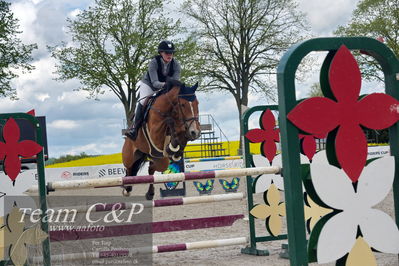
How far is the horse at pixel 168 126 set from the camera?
4.39 m

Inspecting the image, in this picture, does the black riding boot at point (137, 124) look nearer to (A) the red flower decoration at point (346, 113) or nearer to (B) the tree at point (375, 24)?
(A) the red flower decoration at point (346, 113)

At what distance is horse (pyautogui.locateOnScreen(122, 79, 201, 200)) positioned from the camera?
14.4 ft

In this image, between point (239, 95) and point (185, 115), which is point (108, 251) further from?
point (239, 95)

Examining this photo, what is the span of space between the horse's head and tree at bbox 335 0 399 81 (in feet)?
68.5

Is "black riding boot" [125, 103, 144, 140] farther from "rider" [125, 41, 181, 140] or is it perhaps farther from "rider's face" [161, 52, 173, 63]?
"rider's face" [161, 52, 173, 63]

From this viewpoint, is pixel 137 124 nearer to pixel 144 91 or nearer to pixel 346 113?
pixel 144 91

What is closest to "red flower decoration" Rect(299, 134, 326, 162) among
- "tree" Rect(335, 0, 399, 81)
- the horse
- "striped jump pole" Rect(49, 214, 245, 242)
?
"striped jump pole" Rect(49, 214, 245, 242)

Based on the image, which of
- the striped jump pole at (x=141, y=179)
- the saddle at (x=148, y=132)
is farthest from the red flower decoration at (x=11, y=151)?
the saddle at (x=148, y=132)

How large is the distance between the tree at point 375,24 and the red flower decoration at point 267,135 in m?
20.8

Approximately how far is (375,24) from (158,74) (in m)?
21.8

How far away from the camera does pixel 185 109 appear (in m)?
4.42

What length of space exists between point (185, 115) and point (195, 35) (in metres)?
20.6

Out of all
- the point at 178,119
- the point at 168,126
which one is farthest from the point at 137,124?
the point at 178,119

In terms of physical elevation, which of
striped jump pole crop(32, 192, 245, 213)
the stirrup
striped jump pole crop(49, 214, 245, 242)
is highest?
the stirrup
